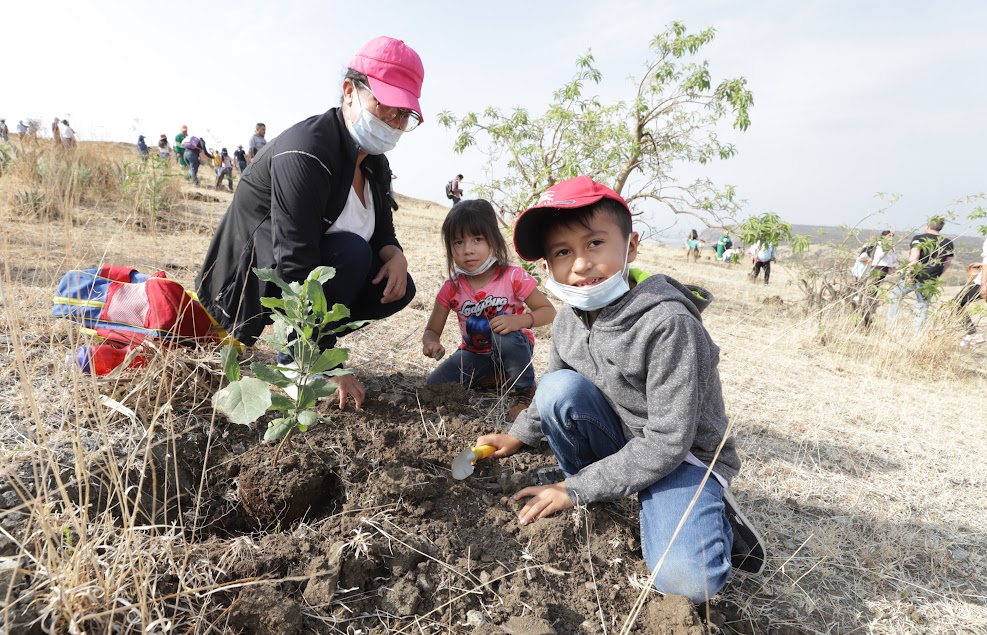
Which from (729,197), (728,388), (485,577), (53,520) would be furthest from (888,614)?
(729,197)

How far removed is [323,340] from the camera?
2.37 metres

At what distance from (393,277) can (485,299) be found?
1.67 feet

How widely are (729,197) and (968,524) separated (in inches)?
161

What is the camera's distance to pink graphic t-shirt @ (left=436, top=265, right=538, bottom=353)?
2727 mm

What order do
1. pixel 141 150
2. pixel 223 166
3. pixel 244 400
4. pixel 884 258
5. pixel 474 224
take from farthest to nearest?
pixel 223 166, pixel 141 150, pixel 884 258, pixel 474 224, pixel 244 400

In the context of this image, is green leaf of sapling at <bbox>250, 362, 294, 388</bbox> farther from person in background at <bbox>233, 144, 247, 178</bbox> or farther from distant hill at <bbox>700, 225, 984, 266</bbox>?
person in background at <bbox>233, 144, 247, 178</bbox>

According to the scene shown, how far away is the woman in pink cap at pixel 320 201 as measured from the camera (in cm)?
210

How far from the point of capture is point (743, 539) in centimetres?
168

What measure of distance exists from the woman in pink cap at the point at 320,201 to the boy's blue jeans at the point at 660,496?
2.84ft

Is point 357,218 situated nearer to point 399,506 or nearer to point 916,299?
point 399,506

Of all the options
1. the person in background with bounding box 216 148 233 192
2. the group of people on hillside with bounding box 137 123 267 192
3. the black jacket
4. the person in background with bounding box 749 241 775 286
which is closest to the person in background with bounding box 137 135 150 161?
the group of people on hillside with bounding box 137 123 267 192

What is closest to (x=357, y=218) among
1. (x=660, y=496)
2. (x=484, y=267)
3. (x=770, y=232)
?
(x=484, y=267)

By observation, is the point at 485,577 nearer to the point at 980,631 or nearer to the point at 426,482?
the point at 426,482

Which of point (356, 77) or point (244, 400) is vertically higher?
point (356, 77)
